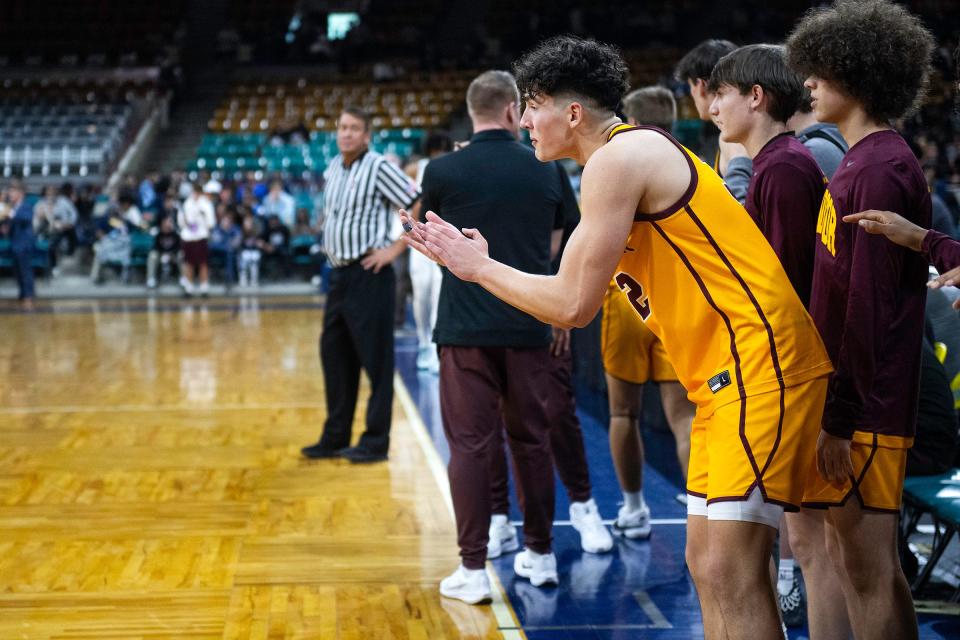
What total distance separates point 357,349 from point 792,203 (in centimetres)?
335

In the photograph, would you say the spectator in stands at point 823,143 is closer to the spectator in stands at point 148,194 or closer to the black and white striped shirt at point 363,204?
the black and white striped shirt at point 363,204

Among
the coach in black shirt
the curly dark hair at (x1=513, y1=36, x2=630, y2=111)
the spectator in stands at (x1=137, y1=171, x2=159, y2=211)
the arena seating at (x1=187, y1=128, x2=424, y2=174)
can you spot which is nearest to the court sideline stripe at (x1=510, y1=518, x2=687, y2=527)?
the coach in black shirt

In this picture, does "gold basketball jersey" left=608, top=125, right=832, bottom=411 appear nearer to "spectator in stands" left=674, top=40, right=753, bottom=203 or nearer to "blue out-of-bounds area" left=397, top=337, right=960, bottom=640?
"spectator in stands" left=674, top=40, right=753, bottom=203

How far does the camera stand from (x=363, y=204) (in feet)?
17.8

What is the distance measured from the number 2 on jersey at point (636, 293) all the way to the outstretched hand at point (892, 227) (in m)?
0.44

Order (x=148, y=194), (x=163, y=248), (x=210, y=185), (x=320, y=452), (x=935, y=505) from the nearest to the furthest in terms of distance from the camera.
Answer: (x=935, y=505) < (x=320, y=452) < (x=163, y=248) < (x=148, y=194) < (x=210, y=185)

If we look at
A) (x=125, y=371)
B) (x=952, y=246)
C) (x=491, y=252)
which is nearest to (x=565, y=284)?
(x=952, y=246)

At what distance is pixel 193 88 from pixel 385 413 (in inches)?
764

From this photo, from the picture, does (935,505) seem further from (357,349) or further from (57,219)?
(57,219)

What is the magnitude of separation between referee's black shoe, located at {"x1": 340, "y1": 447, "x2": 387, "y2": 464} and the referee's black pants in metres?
0.02

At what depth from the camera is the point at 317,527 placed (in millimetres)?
4508

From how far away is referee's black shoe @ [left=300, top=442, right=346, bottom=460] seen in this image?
5789mm

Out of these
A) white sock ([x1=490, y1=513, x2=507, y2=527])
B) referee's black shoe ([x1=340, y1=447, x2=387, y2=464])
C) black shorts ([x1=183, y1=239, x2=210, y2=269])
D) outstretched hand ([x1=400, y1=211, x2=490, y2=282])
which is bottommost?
black shorts ([x1=183, y1=239, x2=210, y2=269])

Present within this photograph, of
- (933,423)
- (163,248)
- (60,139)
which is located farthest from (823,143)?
(60,139)
